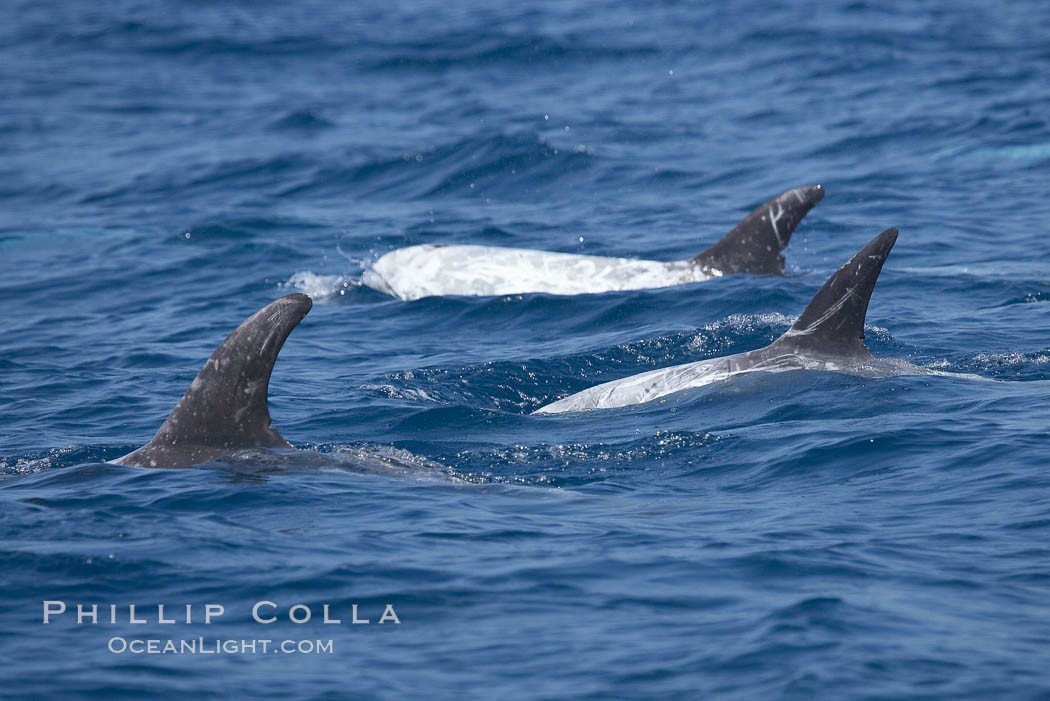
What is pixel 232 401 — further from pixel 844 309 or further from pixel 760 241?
pixel 760 241

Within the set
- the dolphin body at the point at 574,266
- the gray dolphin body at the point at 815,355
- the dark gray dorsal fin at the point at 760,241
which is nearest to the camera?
the gray dolphin body at the point at 815,355

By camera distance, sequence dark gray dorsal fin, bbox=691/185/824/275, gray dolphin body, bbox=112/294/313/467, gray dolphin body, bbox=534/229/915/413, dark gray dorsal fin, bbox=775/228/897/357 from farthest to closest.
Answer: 1. dark gray dorsal fin, bbox=691/185/824/275
2. gray dolphin body, bbox=534/229/915/413
3. dark gray dorsal fin, bbox=775/228/897/357
4. gray dolphin body, bbox=112/294/313/467

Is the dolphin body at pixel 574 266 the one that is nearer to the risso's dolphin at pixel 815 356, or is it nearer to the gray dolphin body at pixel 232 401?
the risso's dolphin at pixel 815 356

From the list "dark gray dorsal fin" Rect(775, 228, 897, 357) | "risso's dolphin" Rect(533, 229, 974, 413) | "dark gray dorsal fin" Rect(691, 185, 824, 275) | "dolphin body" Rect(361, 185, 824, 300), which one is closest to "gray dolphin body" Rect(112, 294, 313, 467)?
"risso's dolphin" Rect(533, 229, 974, 413)

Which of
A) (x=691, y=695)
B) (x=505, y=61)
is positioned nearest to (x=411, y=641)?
(x=691, y=695)

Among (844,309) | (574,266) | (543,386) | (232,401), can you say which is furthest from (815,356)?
(574,266)

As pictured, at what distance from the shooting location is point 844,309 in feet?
34.8

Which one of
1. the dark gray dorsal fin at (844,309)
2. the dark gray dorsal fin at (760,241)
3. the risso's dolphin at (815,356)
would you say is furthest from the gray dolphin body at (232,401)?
the dark gray dorsal fin at (760,241)

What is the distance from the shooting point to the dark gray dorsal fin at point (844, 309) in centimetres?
1024

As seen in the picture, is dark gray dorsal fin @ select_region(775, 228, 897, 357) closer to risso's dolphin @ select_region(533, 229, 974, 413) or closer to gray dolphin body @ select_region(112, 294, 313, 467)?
risso's dolphin @ select_region(533, 229, 974, 413)

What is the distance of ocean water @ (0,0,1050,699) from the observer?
6.26 metres

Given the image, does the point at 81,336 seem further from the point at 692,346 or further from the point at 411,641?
the point at 411,641

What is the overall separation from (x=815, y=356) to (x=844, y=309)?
0.51 m

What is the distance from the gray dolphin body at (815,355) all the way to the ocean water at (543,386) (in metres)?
0.23
